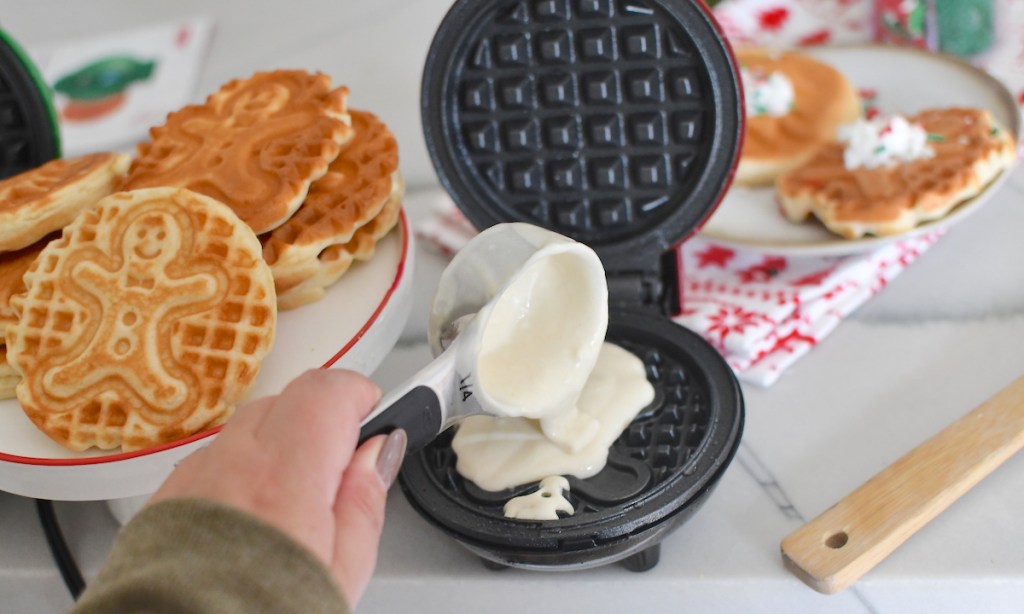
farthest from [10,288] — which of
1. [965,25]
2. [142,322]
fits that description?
[965,25]

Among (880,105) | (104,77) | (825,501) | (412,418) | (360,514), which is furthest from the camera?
(104,77)

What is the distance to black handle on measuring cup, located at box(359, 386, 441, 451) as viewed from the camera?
0.86 metres

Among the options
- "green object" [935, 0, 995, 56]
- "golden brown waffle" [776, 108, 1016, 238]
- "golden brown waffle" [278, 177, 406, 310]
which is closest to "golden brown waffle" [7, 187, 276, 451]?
"golden brown waffle" [278, 177, 406, 310]

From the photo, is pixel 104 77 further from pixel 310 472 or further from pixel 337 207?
pixel 310 472

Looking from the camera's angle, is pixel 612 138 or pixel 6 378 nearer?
pixel 6 378

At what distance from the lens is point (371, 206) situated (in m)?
1.25

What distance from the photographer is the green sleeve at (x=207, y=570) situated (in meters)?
0.66

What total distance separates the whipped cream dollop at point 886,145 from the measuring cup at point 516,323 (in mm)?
759

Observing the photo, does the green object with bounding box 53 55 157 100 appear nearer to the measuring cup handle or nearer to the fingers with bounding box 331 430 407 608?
the measuring cup handle

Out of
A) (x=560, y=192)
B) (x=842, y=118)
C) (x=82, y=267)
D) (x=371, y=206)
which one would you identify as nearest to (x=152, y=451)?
(x=82, y=267)

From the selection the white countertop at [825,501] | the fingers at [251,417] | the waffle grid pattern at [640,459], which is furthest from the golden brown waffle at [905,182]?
the fingers at [251,417]

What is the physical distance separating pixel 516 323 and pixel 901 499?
18.6 inches

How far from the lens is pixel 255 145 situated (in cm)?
132

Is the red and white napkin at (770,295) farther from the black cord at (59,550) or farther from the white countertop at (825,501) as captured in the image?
the black cord at (59,550)
